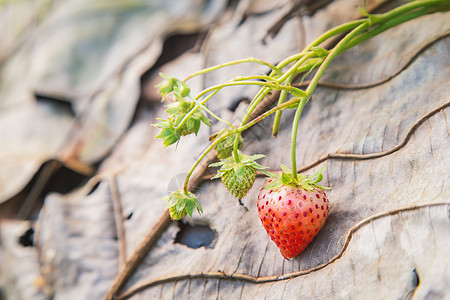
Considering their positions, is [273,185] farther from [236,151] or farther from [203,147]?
[203,147]

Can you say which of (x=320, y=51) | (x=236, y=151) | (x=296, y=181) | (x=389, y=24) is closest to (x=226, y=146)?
(x=236, y=151)

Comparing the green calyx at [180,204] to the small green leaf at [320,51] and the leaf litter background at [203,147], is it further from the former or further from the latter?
the small green leaf at [320,51]

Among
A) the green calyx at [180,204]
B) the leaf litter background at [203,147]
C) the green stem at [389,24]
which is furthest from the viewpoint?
the green stem at [389,24]

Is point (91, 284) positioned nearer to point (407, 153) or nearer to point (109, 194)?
point (109, 194)

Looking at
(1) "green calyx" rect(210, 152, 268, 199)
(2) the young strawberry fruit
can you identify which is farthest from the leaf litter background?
(1) "green calyx" rect(210, 152, 268, 199)

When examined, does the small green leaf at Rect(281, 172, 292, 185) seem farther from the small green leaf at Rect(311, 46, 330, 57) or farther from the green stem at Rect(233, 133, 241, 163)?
the small green leaf at Rect(311, 46, 330, 57)

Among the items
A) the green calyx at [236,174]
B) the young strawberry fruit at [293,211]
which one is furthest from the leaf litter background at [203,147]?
the green calyx at [236,174]
